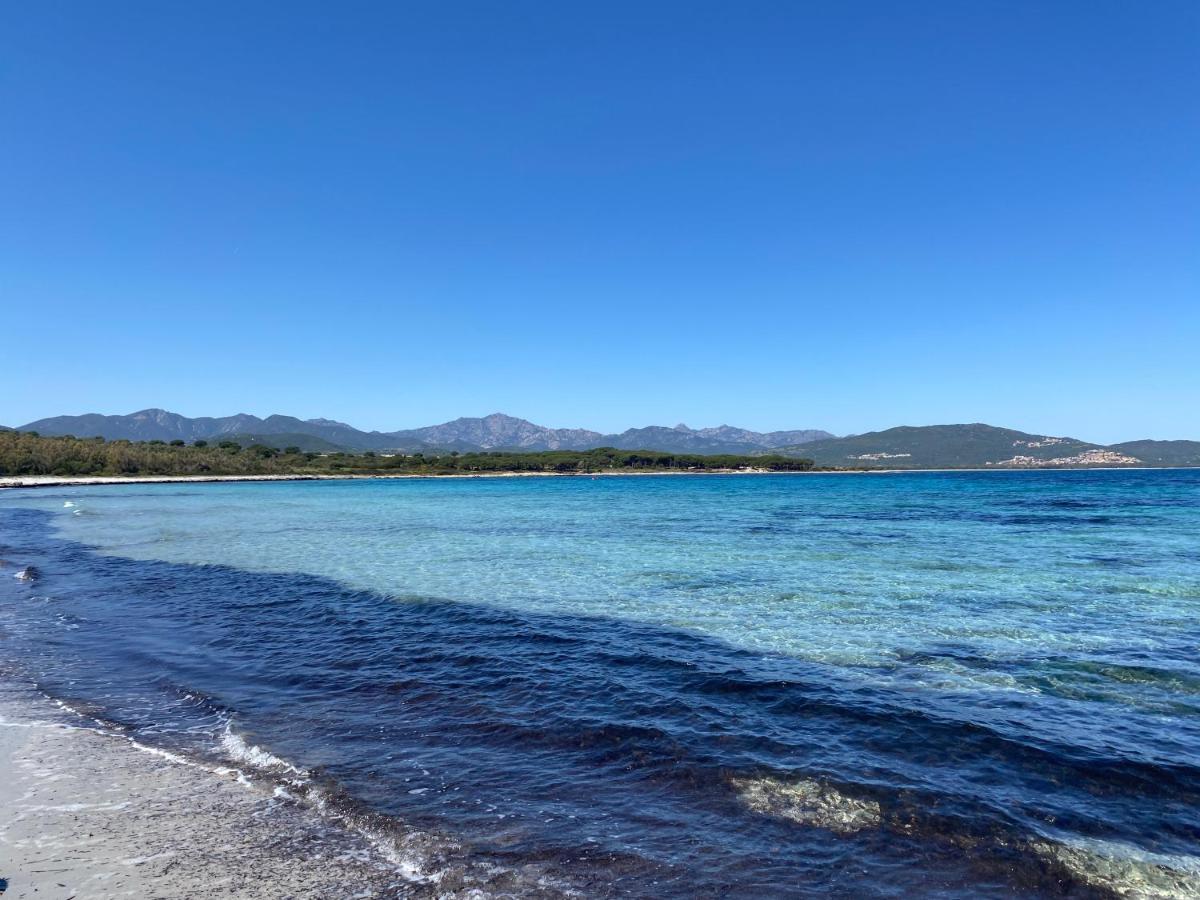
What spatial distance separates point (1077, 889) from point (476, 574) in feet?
60.1

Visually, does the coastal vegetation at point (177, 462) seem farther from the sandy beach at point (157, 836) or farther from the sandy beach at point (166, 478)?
the sandy beach at point (157, 836)

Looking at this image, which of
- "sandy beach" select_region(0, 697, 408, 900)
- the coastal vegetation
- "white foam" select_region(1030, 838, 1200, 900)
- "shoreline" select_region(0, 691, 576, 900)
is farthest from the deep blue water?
the coastal vegetation

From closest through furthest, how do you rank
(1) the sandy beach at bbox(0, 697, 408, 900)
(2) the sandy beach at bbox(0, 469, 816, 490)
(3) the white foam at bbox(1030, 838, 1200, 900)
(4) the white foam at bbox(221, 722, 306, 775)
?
(1) the sandy beach at bbox(0, 697, 408, 900), (3) the white foam at bbox(1030, 838, 1200, 900), (4) the white foam at bbox(221, 722, 306, 775), (2) the sandy beach at bbox(0, 469, 816, 490)

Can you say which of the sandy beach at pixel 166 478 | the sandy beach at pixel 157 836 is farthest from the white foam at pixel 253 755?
the sandy beach at pixel 166 478

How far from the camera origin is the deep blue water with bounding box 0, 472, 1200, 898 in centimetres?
624

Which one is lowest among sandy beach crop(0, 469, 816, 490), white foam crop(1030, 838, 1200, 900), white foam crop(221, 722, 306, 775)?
white foam crop(1030, 838, 1200, 900)

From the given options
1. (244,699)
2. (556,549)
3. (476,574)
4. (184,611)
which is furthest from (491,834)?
(556,549)

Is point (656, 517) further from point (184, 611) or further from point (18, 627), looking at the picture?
point (18, 627)

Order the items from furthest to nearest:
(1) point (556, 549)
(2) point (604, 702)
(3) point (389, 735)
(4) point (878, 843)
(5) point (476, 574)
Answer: (1) point (556, 549), (5) point (476, 574), (2) point (604, 702), (3) point (389, 735), (4) point (878, 843)

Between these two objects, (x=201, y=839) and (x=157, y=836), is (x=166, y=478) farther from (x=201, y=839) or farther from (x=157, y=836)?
(x=201, y=839)

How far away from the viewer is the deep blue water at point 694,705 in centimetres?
624

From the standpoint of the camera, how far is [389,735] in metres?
8.92

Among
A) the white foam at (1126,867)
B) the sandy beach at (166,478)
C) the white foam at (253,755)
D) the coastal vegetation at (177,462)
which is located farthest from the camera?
the coastal vegetation at (177,462)

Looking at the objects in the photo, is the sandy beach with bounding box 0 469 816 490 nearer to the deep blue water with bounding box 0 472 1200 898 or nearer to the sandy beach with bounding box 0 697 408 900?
the deep blue water with bounding box 0 472 1200 898
